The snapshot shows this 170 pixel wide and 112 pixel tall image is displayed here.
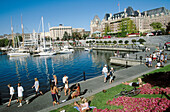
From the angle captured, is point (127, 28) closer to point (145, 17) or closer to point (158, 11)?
point (145, 17)

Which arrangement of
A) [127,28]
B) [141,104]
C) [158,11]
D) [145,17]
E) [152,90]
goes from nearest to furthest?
1. [141,104]
2. [152,90]
3. [127,28]
4. [158,11]
5. [145,17]

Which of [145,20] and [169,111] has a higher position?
[145,20]

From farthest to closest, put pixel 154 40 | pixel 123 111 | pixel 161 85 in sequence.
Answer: pixel 154 40 → pixel 161 85 → pixel 123 111

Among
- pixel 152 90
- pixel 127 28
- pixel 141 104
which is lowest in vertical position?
pixel 141 104

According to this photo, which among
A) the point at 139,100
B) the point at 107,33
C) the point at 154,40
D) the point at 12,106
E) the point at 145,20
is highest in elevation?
the point at 145,20

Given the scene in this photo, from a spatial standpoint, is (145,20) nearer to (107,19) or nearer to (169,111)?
(107,19)

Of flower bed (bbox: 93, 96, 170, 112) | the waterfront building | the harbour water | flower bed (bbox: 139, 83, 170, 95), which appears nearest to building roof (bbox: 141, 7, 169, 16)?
the waterfront building

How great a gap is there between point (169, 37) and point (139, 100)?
2667 inches

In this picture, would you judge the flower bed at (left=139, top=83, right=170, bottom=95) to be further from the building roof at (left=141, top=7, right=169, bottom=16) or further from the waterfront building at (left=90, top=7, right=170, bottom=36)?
the building roof at (left=141, top=7, right=169, bottom=16)

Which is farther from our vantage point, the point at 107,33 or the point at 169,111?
the point at 107,33

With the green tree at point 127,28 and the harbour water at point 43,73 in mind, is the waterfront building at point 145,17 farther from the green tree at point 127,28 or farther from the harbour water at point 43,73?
the harbour water at point 43,73

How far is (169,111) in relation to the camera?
7.83 meters

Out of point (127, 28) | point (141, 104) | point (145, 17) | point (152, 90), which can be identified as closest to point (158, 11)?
point (145, 17)

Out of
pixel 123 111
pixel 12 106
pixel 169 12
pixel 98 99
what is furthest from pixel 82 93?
pixel 169 12
